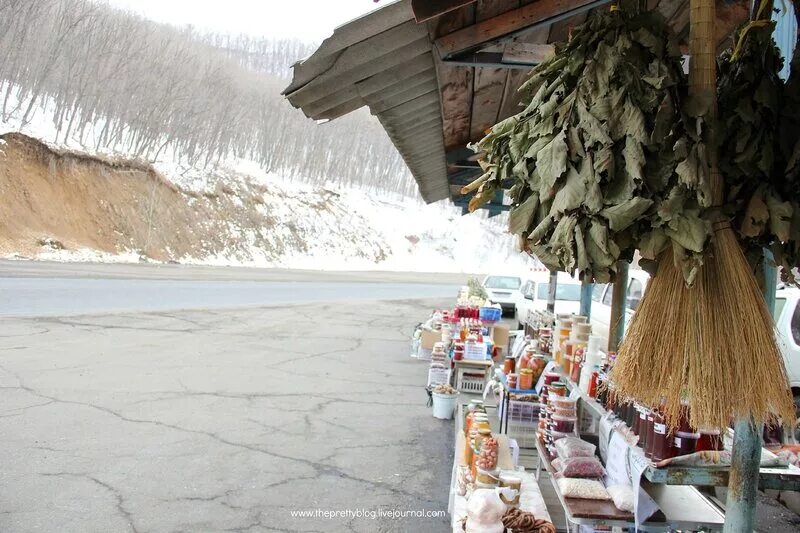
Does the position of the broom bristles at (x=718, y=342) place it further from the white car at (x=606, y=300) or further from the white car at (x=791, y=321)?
the white car at (x=606, y=300)

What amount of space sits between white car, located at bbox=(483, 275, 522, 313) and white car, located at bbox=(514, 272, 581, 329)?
8.75ft

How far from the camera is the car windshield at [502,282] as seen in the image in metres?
21.7

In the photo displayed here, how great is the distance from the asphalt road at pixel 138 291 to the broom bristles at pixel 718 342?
14.5m

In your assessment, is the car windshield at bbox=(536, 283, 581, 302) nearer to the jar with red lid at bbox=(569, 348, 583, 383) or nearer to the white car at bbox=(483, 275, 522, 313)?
the white car at bbox=(483, 275, 522, 313)

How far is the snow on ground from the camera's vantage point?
4366cm

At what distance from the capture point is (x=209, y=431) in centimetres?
701

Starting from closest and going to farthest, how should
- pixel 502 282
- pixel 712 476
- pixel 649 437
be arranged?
pixel 712 476 → pixel 649 437 → pixel 502 282

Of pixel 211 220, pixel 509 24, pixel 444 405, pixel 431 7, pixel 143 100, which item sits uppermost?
pixel 143 100

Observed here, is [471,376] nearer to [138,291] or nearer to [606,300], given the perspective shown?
[606,300]

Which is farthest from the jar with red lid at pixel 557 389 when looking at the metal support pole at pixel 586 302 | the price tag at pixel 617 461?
the metal support pole at pixel 586 302

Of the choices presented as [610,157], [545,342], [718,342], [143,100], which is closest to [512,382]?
[545,342]

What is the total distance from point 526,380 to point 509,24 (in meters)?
3.67

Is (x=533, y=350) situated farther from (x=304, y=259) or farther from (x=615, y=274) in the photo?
(x=304, y=259)

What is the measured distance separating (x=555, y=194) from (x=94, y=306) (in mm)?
15906
